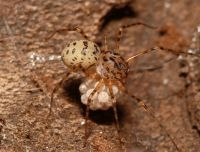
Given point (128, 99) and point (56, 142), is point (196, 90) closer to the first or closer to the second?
point (128, 99)

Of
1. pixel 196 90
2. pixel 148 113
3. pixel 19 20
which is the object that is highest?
pixel 19 20

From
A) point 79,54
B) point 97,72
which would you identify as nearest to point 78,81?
point 97,72

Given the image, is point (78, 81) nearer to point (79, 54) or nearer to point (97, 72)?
point (97, 72)

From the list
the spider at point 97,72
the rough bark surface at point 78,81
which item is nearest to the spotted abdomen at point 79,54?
the spider at point 97,72

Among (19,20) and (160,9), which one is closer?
(19,20)

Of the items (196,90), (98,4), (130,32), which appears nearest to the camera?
(196,90)

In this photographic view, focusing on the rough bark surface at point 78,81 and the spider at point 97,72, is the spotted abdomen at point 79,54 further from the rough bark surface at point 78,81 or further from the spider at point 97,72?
the rough bark surface at point 78,81

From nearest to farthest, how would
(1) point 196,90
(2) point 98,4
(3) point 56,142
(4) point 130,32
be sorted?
(3) point 56,142 → (1) point 196,90 → (2) point 98,4 → (4) point 130,32

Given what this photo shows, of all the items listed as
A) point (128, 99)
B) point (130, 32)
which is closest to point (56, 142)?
point (128, 99)
